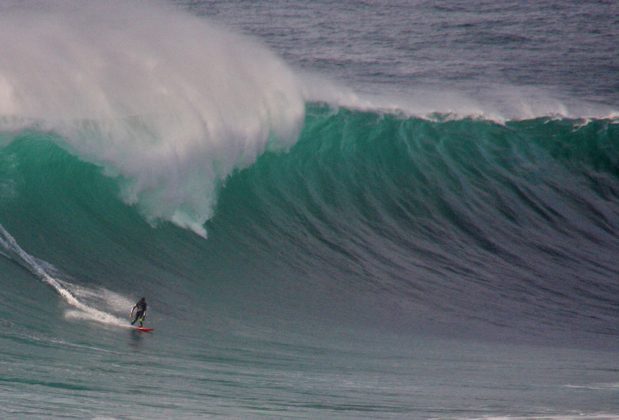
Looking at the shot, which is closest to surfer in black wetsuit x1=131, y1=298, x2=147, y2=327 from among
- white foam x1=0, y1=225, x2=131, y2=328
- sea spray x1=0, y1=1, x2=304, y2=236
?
white foam x1=0, y1=225, x2=131, y2=328

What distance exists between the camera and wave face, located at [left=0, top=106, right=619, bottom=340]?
1307cm

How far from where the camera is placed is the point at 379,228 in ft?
53.3

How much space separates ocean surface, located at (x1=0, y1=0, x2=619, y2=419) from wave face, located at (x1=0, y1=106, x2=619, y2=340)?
51mm

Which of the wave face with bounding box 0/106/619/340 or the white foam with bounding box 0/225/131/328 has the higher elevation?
the wave face with bounding box 0/106/619/340

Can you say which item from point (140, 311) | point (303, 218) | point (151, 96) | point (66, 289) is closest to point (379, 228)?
point (303, 218)

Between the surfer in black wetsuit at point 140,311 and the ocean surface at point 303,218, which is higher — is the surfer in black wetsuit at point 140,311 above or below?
below

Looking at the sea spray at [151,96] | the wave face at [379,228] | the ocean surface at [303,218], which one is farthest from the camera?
the sea spray at [151,96]

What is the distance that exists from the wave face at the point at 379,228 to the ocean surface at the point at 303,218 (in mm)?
51

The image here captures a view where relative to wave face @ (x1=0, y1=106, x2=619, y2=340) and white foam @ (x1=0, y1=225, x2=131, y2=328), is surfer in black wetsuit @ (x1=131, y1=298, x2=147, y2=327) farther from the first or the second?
wave face @ (x1=0, y1=106, x2=619, y2=340)

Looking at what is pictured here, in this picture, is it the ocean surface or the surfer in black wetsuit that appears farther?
the surfer in black wetsuit

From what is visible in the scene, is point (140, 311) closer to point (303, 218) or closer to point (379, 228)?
point (303, 218)

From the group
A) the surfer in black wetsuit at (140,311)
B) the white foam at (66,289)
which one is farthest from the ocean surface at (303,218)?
the surfer in black wetsuit at (140,311)

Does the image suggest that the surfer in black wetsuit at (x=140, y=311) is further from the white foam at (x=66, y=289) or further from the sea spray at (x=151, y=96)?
the sea spray at (x=151, y=96)

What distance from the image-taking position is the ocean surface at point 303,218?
9000mm
